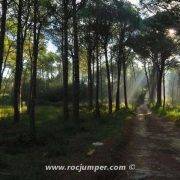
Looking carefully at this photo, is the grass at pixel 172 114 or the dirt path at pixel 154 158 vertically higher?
the grass at pixel 172 114

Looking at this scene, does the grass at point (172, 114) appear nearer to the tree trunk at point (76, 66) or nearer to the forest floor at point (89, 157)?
the tree trunk at point (76, 66)

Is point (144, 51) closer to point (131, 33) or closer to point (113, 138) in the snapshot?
point (131, 33)

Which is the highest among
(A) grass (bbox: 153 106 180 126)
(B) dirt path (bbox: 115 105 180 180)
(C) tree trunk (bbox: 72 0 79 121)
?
(C) tree trunk (bbox: 72 0 79 121)

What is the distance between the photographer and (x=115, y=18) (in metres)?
39.5

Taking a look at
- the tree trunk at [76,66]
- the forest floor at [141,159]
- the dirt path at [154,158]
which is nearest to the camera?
the forest floor at [141,159]

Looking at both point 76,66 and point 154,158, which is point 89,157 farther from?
point 76,66

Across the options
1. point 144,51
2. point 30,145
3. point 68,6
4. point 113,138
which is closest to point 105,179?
point 30,145

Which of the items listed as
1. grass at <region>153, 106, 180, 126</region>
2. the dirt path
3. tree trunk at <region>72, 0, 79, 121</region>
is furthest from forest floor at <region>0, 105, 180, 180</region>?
grass at <region>153, 106, 180, 126</region>

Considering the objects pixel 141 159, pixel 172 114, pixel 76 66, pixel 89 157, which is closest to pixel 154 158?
pixel 141 159

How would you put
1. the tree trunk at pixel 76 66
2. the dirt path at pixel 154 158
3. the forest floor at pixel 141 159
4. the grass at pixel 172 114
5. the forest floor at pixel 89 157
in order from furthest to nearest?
the grass at pixel 172 114, the tree trunk at pixel 76 66, the dirt path at pixel 154 158, the forest floor at pixel 141 159, the forest floor at pixel 89 157

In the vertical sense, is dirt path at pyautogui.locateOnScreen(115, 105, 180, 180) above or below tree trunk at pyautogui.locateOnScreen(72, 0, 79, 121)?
below

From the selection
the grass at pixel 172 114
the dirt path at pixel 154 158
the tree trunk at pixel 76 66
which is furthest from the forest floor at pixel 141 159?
the grass at pixel 172 114

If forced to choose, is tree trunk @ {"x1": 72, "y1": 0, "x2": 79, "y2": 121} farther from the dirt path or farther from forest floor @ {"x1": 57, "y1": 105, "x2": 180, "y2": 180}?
forest floor @ {"x1": 57, "y1": 105, "x2": 180, "y2": 180}

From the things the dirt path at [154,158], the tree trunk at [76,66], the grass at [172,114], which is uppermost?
A: the tree trunk at [76,66]
